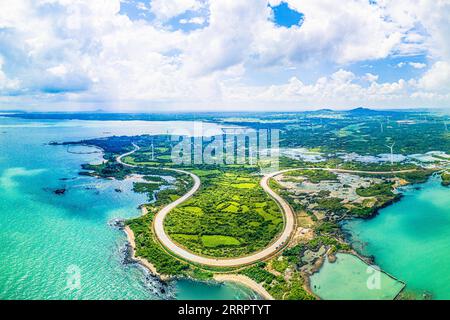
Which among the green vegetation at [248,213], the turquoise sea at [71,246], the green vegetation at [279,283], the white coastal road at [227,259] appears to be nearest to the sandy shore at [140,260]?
the green vegetation at [248,213]

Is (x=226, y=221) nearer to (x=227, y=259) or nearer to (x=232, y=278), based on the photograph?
(x=227, y=259)

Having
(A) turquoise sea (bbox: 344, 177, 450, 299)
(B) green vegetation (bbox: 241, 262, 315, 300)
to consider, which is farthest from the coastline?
(A) turquoise sea (bbox: 344, 177, 450, 299)

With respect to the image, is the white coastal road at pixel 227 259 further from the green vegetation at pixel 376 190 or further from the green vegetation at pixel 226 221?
the green vegetation at pixel 376 190

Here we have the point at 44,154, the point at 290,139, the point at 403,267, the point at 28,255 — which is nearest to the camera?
the point at 403,267

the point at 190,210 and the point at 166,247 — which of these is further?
the point at 190,210
